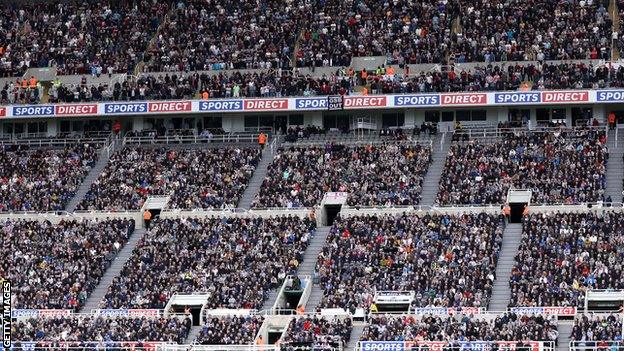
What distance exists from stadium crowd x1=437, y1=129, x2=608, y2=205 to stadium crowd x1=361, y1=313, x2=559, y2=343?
10.3 meters

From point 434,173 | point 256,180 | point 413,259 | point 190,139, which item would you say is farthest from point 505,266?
point 190,139

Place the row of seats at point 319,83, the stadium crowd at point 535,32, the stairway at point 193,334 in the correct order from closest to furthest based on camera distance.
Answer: the stairway at point 193,334
the row of seats at point 319,83
the stadium crowd at point 535,32

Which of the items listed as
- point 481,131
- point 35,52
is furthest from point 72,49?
point 481,131

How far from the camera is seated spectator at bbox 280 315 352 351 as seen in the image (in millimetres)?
70750

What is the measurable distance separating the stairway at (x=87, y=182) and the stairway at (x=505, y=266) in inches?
791

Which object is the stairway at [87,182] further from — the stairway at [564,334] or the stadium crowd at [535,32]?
the stairway at [564,334]

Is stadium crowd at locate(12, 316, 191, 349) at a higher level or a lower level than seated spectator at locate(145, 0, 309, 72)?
lower

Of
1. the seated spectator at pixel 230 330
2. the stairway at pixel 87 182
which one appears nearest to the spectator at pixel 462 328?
the seated spectator at pixel 230 330

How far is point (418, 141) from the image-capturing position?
87.8 m

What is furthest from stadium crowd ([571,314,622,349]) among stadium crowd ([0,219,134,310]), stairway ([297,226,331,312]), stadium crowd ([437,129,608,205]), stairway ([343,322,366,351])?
stadium crowd ([0,219,134,310])

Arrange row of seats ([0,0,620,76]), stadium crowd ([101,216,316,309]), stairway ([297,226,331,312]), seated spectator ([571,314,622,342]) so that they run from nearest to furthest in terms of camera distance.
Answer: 1. seated spectator ([571,314,622,342])
2. stairway ([297,226,331,312])
3. stadium crowd ([101,216,316,309])
4. row of seats ([0,0,620,76])

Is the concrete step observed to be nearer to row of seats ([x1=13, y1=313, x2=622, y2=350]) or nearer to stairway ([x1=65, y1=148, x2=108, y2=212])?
row of seats ([x1=13, y1=313, x2=622, y2=350])

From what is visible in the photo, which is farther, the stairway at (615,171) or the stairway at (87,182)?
the stairway at (87,182)

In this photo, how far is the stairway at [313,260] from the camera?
75500mm
